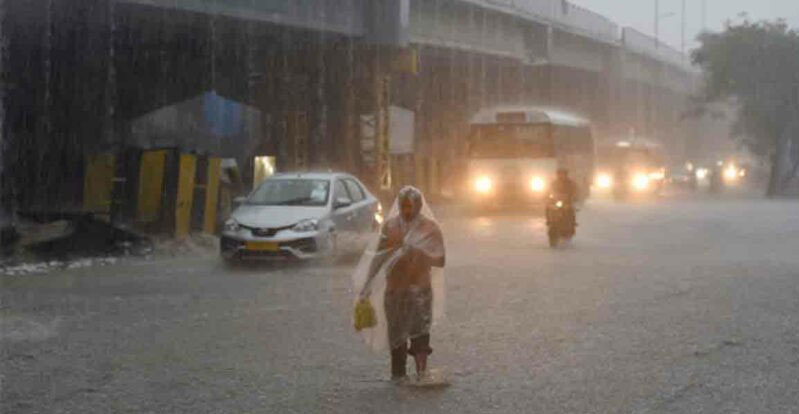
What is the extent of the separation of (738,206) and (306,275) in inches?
1240

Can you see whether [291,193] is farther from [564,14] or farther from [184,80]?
[564,14]

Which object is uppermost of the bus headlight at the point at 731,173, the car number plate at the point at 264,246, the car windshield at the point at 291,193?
the bus headlight at the point at 731,173

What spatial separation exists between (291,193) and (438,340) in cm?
870

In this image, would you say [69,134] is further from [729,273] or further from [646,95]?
[646,95]

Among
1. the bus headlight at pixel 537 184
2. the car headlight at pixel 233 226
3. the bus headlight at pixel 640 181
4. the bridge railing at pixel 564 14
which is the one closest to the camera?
the car headlight at pixel 233 226

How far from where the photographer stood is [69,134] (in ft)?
114

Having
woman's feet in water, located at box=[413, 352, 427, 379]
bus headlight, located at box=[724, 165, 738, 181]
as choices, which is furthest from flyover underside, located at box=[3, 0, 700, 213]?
bus headlight, located at box=[724, 165, 738, 181]

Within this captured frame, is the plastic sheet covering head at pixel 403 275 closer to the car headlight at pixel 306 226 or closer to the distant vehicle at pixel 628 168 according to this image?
the car headlight at pixel 306 226

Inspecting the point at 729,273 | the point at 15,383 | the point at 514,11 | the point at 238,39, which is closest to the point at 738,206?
the point at 514,11

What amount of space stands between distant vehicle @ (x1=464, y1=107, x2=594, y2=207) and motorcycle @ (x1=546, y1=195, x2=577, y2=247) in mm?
13631

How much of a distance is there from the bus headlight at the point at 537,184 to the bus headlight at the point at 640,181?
23066 mm

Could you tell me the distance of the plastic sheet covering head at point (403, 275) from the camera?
8.86 metres

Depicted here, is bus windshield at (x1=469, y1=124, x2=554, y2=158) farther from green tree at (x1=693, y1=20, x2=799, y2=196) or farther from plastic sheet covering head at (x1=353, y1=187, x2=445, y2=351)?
plastic sheet covering head at (x1=353, y1=187, x2=445, y2=351)

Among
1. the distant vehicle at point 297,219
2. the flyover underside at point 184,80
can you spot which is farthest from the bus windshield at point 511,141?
the distant vehicle at point 297,219
